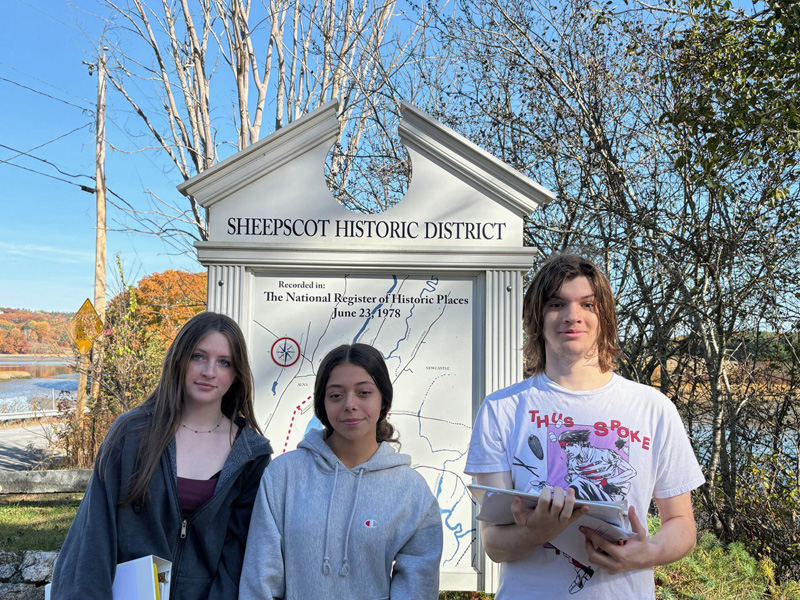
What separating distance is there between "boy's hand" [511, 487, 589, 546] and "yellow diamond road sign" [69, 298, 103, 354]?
10172mm

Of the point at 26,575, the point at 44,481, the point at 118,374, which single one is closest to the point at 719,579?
the point at 26,575

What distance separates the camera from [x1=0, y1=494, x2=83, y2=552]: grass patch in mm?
6418

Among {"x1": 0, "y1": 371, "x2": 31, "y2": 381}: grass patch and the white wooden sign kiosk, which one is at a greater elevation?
the white wooden sign kiosk

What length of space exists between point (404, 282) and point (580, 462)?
202 centimetres

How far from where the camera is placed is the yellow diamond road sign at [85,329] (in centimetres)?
1062

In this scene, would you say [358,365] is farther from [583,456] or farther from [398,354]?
[398,354]

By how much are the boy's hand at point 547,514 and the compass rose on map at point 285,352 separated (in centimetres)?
216

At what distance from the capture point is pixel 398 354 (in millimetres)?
3756

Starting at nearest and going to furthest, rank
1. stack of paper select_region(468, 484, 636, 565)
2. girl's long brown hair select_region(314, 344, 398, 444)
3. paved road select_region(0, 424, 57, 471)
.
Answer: stack of paper select_region(468, 484, 636, 565) → girl's long brown hair select_region(314, 344, 398, 444) → paved road select_region(0, 424, 57, 471)

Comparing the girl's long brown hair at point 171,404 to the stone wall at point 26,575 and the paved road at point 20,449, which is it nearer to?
the stone wall at point 26,575

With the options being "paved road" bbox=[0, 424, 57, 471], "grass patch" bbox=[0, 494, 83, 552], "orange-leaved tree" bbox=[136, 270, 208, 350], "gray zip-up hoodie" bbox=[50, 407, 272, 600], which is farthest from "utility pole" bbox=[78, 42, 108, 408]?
"gray zip-up hoodie" bbox=[50, 407, 272, 600]

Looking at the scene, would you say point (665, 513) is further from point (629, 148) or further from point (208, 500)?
point (629, 148)

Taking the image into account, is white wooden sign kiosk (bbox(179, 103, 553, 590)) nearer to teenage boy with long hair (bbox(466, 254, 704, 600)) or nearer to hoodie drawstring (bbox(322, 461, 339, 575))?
hoodie drawstring (bbox(322, 461, 339, 575))

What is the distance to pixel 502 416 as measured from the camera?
2012mm
